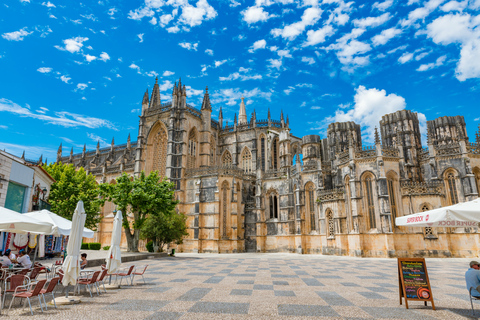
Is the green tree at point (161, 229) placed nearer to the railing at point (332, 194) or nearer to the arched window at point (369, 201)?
the railing at point (332, 194)

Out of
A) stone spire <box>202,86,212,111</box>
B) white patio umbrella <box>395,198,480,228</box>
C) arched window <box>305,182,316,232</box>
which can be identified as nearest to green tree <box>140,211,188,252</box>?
arched window <box>305,182,316,232</box>

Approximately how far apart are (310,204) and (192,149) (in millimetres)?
19045

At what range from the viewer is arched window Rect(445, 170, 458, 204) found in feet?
92.4

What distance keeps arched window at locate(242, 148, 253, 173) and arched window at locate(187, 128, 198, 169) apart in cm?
746

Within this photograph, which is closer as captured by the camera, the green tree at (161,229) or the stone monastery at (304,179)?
the stone monastery at (304,179)

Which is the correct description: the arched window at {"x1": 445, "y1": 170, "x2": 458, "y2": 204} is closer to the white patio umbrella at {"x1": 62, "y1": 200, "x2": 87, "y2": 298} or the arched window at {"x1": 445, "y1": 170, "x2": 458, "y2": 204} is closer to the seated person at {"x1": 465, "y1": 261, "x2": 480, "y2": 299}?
the seated person at {"x1": 465, "y1": 261, "x2": 480, "y2": 299}

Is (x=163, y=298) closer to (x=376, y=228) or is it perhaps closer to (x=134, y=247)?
(x=134, y=247)

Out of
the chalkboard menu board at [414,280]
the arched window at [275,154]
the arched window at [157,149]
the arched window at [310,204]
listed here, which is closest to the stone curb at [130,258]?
the chalkboard menu board at [414,280]

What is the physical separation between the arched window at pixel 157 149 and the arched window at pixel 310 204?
20654 mm

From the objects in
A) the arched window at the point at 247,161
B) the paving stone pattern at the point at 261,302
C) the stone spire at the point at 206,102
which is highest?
the stone spire at the point at 206,102

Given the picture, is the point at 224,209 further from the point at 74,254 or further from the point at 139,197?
the point at 74,254

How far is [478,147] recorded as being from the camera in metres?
29.0

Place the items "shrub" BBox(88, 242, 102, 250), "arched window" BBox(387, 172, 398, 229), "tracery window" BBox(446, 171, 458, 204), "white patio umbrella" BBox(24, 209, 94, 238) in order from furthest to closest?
"shrub" BBox(88, 242, 102, 250)
"arched window" BBox(387, 172, 398, 229)
"tracery window" BBox(446, 171, 458, 204)
"white patio umbrella" BBox(24, 209, 94, 238)

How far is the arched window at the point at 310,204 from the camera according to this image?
111ft
